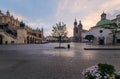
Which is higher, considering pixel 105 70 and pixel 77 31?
pixel 77 31

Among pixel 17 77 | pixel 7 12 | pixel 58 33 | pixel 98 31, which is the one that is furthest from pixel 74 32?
pixel 17 77

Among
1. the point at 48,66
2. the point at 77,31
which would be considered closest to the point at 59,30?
the point at 48,66

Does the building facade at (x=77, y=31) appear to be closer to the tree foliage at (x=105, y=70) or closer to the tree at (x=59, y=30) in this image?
the tree at (x=59, y=30)

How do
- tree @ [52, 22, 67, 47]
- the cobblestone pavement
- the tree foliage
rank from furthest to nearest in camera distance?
tree @ [52, 22, 67, 47] → the cobblestone pavement → the tree foliage

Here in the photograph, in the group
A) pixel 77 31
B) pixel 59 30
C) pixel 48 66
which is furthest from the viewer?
pixel 77 31

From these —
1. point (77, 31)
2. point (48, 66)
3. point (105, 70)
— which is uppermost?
point (77, 31)

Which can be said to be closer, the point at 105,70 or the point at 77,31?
the point at 105,70

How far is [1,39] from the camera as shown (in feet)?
324

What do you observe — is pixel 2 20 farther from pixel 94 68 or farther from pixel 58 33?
pixel 94 68

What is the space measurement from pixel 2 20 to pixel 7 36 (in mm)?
20522

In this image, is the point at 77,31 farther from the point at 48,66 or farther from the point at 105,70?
the point at 105,70

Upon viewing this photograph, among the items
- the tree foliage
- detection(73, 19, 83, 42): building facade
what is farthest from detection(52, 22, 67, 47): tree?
detection(73, 19, 83, 42): building facade

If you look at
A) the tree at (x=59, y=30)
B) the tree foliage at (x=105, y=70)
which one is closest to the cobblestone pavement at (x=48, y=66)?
the tree foliage at (x=105, y=70)

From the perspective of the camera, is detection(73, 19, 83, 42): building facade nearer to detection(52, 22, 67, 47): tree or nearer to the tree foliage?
detection(52, 22, 67, 47): tree
